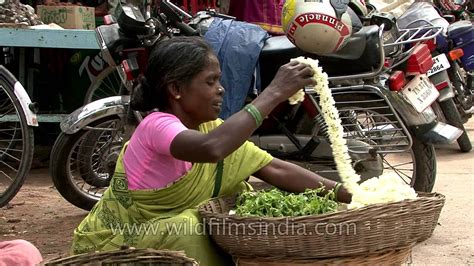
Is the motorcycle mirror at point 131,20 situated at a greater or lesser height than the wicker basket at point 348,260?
lesser

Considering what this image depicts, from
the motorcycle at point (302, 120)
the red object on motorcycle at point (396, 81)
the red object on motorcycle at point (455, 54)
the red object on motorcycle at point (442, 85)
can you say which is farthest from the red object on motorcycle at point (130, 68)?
the red object on motorcycle at point (455, 54)

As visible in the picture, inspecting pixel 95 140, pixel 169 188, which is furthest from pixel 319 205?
pixel 95 140

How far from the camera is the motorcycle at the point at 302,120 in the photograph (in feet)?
15.6

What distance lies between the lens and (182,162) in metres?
3.10

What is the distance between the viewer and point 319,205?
2.91m

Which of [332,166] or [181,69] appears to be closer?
[181,69]

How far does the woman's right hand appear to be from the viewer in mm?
2861

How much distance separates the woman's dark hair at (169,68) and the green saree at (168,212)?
22 centimetres

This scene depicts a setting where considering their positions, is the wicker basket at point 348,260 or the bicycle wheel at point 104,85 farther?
the bicycle wheel at point 104,85

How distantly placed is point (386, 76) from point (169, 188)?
7.19 ft

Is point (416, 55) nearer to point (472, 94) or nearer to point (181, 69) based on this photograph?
point (181, 69)

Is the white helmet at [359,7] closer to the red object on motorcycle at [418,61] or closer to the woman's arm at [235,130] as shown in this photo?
the red object on motorcycle at [418,61]

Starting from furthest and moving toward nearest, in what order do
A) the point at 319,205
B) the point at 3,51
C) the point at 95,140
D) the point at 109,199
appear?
1. the point at 3,51
2. the point at 95,140
3. the point at 109,199
4. the point at 319,205

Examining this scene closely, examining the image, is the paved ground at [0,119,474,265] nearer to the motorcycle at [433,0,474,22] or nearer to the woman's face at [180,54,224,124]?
the woman's face at [180,54,224,124]
